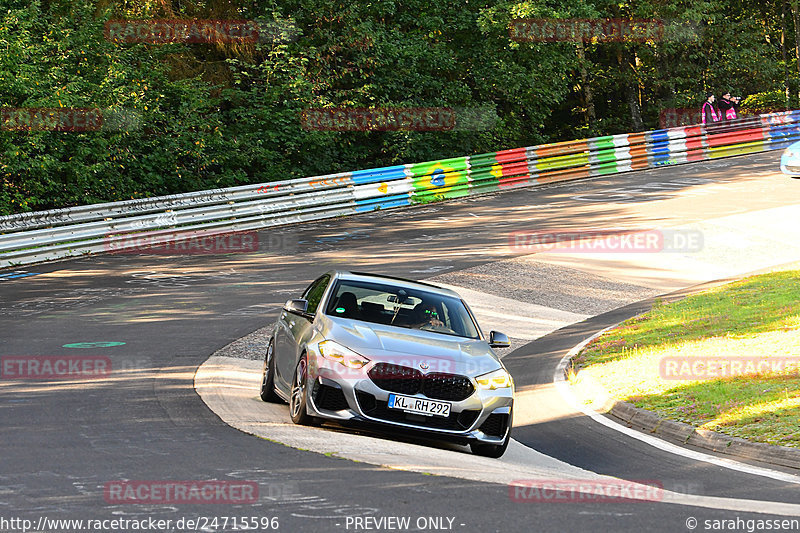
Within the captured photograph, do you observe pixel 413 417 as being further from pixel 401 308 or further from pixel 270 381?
pixel 270 381

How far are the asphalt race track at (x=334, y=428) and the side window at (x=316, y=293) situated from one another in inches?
60.7

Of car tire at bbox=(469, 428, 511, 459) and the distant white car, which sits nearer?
car tire at bbox=(469, 428, 511, 459)

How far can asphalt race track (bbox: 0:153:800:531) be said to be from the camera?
22.1 ft

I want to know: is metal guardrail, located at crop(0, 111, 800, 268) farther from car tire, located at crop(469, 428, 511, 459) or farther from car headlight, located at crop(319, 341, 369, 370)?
car tire, located at crop(469, 428, 511, 459)

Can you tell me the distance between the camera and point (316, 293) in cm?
1109

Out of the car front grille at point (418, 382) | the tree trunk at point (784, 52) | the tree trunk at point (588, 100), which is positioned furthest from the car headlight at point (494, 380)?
the tree trunk at point (784, 52)

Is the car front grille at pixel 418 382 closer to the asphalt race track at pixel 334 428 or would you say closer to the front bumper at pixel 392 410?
the front bumper at pixel 392 410

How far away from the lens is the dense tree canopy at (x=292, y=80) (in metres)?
25.4

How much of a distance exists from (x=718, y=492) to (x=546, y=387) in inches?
213

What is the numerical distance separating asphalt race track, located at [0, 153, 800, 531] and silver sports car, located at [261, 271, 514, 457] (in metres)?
0.27

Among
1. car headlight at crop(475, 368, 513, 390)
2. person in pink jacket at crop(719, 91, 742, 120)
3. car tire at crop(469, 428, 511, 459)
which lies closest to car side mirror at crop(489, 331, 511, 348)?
car headlight at crop(475, 368, 513, 390)

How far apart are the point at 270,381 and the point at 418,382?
252 cm

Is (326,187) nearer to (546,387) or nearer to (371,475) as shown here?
(546,387)

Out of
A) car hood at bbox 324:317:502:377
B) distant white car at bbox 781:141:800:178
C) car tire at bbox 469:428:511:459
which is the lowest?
car tire at bbox 469:428:511:459
